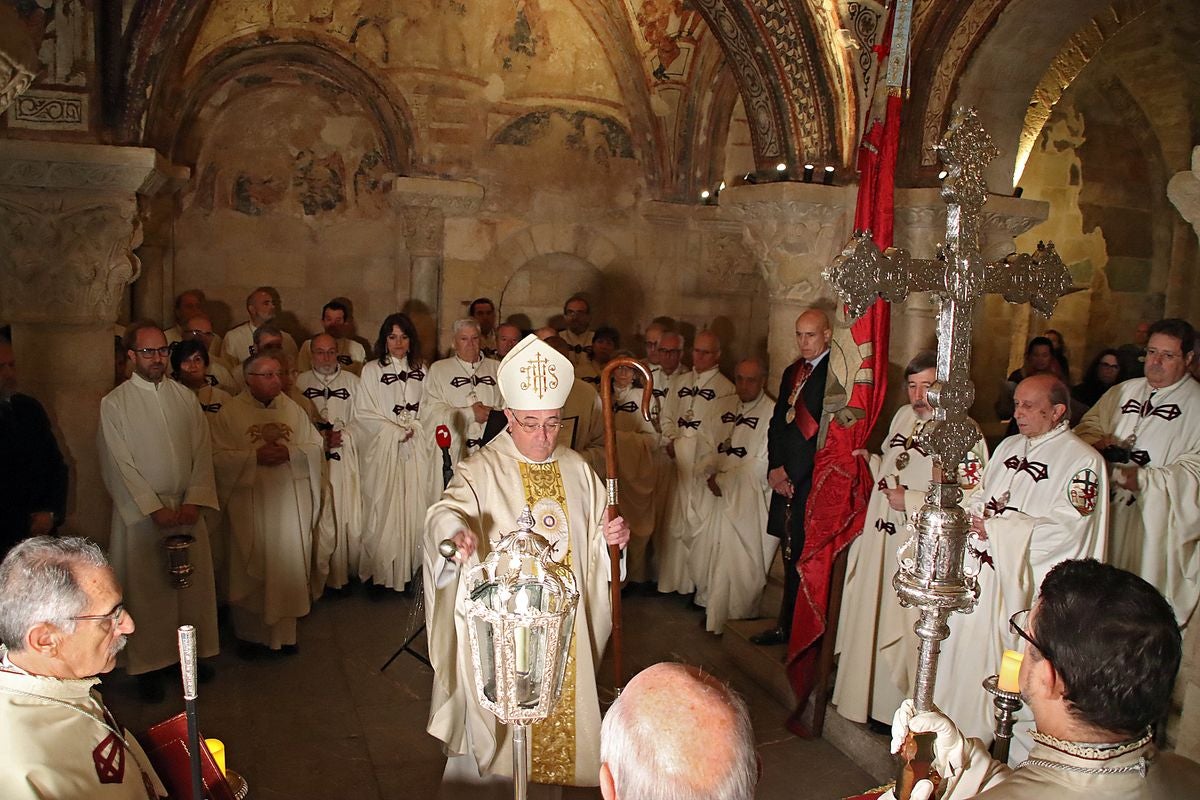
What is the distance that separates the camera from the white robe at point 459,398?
23.2ft

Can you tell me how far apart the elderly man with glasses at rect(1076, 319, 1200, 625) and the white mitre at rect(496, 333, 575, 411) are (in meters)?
2.83

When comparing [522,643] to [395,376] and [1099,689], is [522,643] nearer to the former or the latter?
[1099,689]

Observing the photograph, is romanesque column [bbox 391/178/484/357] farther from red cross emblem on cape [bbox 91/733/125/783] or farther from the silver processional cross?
red cross emblem on cape [bbox 91/733/125/783]

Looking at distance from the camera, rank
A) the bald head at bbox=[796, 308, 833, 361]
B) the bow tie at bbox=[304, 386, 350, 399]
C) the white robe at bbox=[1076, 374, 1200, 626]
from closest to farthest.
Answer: the white robe at bbox=[1076, 374, 1200, 626], the bald head at bbox=[796, 308, 833, 361], the bow tie at bbox=[304, 386, 350, 399]

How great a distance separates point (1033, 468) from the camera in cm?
416

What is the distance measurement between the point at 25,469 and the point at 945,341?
14.0ft

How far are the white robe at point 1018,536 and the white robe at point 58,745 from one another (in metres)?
3.20

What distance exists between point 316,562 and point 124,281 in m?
2.28

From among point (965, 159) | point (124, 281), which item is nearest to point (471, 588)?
point (965, 159)

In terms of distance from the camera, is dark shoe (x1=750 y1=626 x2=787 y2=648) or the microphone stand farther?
dark shoe (x1=750 y1=626 x2=787 y2=648)

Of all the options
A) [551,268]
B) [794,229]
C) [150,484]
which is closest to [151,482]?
[150,484]

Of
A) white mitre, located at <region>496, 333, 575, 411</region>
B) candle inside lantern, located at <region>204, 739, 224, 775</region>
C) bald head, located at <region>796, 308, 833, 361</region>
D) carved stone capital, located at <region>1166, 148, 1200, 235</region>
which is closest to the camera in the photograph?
candle inside lantern, located at <region>204, 739, 224, 775</region>

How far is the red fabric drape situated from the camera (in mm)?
4855

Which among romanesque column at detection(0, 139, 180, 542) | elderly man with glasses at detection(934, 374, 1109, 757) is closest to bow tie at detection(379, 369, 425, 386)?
romanesque column at detection(0, 139, 180, 542)
